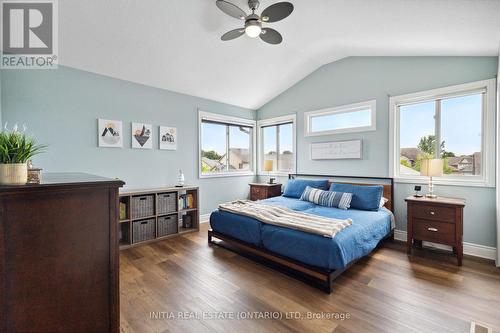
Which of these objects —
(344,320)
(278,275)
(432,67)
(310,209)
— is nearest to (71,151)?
(278,275)

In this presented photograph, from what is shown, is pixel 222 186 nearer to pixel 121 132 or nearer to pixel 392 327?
pixel 121 132

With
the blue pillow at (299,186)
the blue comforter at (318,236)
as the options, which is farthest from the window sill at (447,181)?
the blue pillow at (299,186)

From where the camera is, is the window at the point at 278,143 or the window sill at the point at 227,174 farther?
the window at the point at 278,143

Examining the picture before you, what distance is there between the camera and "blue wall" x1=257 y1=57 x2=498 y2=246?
3070 mm

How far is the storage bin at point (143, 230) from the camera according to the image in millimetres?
3578

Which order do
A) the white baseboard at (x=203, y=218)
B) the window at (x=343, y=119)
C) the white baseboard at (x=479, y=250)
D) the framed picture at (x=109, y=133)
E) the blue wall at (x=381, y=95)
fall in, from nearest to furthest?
the white baseboard at (x=479, y=250) → the blue wall at (x=381, y=95) → the framed picture at (x=109, y=133) → the window at (x=343, y=119) → the white baseboard at (x=203, y=218)

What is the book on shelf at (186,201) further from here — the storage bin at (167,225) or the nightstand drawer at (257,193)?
the nightstand drawer at (257,193)

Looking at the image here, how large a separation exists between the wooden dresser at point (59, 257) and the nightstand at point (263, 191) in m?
4.02

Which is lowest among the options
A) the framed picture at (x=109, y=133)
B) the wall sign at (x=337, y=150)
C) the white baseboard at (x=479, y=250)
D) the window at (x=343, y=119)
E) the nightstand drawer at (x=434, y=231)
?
the white baseboard at (x=479, y=250)

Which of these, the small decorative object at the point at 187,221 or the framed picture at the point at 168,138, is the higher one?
the framed picture at the point at 168,138

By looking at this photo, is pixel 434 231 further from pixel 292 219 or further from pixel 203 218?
pixel 203 218

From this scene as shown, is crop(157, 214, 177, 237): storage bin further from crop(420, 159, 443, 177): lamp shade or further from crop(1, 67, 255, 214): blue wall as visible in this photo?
crop(420, 159, 443, 177): lamp shade

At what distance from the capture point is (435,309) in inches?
78.4

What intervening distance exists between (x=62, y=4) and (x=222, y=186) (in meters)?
3.78
